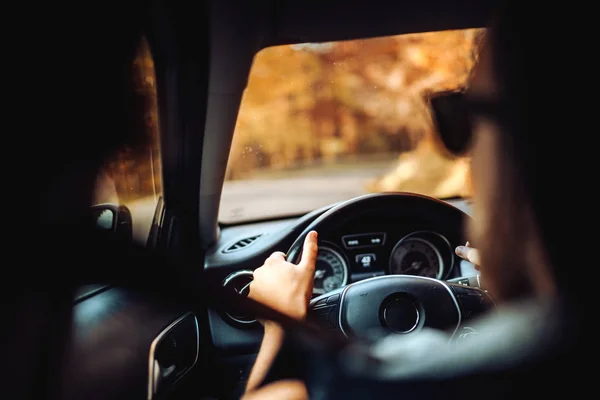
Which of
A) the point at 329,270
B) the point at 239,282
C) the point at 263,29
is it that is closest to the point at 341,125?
the point at 329,270

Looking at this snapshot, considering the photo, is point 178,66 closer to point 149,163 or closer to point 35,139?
point 149,163

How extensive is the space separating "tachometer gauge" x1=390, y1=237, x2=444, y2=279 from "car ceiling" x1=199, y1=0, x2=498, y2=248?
1.01 meters

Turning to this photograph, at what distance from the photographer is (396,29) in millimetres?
3086

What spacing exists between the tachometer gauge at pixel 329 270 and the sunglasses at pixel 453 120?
1.56 m

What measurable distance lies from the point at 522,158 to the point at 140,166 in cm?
177

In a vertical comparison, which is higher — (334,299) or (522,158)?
(522,158)

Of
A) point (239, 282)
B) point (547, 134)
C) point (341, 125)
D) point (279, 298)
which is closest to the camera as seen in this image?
point (547, 134)

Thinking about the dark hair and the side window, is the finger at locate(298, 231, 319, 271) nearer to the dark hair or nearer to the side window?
the side window

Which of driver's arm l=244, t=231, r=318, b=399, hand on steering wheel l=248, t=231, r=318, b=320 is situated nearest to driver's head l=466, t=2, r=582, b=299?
driver's arm l=244, t=231, r=318, b=399

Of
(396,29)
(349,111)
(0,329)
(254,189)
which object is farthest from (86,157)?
(349,111)

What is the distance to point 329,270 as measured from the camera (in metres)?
3.01

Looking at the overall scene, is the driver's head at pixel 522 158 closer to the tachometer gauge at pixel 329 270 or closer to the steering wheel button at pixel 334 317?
the steering wheel button at pixel 334 317

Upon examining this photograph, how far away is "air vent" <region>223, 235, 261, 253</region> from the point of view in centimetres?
298

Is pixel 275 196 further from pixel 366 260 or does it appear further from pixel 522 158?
pixel 522 158
